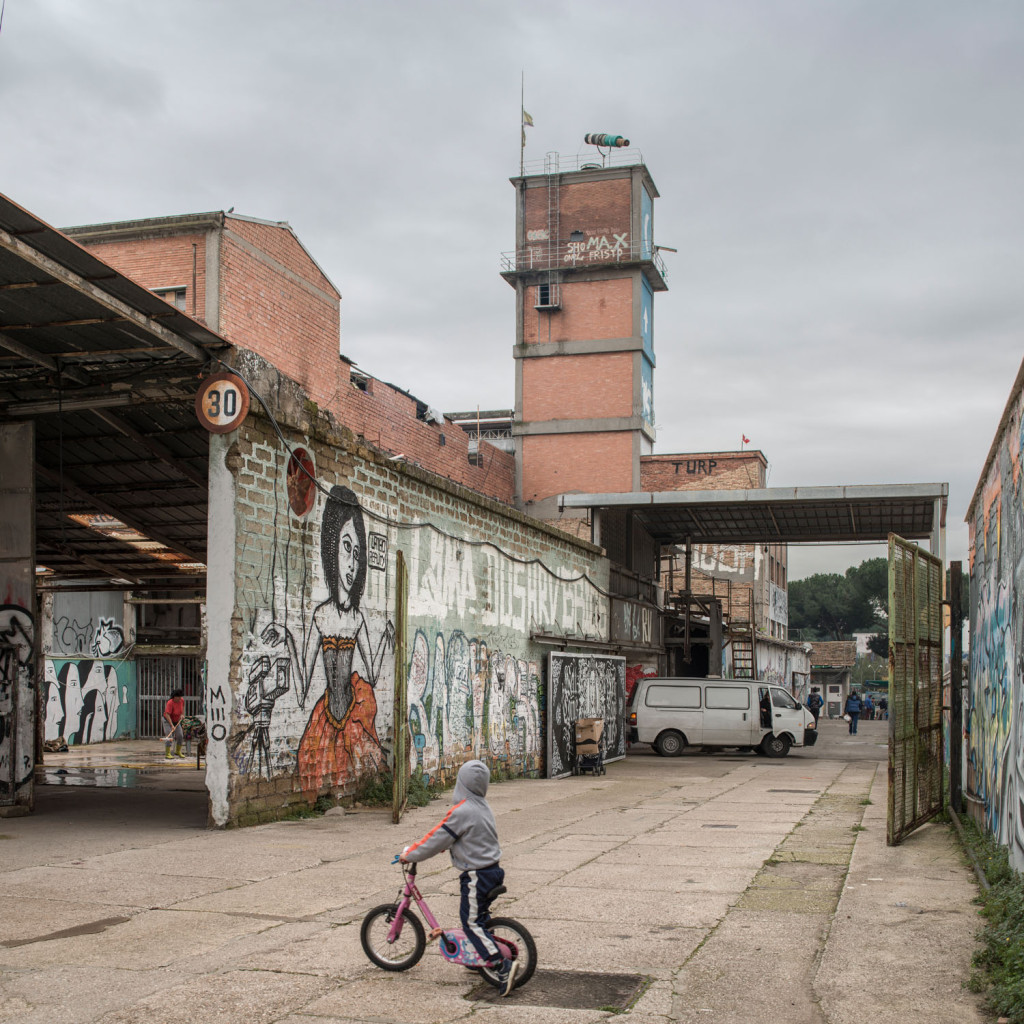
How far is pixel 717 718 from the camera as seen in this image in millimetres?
26578

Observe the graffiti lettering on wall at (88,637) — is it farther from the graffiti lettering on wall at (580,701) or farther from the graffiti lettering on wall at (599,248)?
the graffiti lettering on wall at (599,248)

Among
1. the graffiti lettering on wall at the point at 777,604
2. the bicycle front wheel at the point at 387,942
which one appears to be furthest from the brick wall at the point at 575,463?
the bicycle front wheel at the point at 387,942

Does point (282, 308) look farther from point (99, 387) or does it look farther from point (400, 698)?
point (400, 698)

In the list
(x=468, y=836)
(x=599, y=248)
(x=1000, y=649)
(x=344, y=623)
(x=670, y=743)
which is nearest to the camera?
(x=468, y=836)

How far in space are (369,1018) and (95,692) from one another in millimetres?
26673

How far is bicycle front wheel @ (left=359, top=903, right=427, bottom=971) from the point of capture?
225 inches

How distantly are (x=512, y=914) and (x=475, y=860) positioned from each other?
2.01 metres

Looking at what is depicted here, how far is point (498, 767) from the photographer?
58.2ft

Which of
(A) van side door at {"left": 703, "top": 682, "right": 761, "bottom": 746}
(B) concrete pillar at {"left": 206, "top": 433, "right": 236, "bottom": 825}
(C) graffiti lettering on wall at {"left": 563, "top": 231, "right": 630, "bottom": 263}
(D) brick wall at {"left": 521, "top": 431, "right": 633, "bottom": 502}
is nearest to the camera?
(B) concrete pillar at {"left": 206, "top": 433, "right": 236, "bottom": 825}

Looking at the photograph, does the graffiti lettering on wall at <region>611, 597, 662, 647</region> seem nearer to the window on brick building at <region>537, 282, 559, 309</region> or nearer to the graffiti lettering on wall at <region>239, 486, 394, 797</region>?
the graffiti lettering on wall at <region>239, 486, 394, 797</region>

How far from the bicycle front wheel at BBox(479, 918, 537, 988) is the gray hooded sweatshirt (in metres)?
0.31

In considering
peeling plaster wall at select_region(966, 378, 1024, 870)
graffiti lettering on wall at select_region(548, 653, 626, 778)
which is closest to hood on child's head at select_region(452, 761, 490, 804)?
peeling plaster wall at select_region(966, 378, 1024, 870)

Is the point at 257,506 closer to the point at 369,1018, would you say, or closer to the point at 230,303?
the point at 369,1018

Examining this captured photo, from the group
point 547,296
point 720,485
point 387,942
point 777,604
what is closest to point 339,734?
point 387,942
